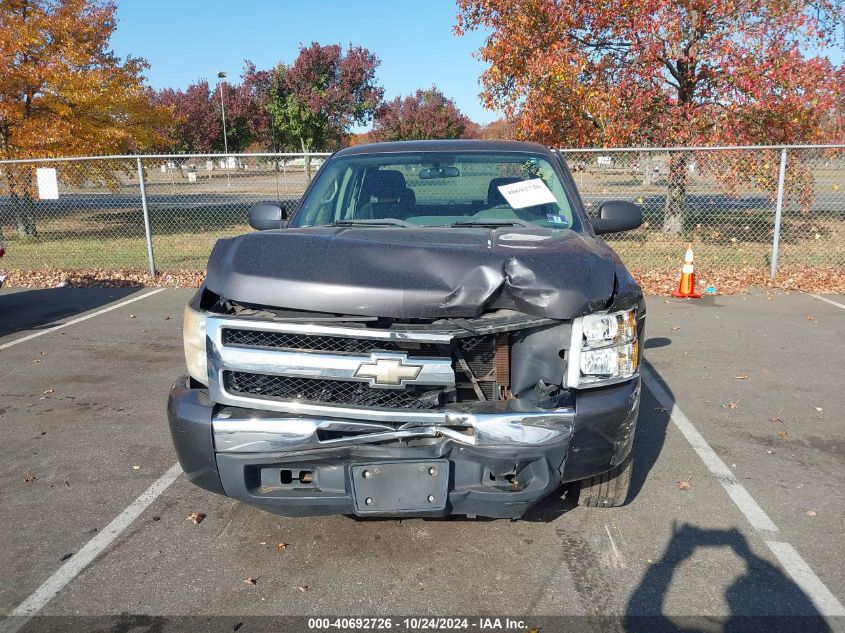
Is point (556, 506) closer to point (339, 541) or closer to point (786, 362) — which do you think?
point (339, 541)

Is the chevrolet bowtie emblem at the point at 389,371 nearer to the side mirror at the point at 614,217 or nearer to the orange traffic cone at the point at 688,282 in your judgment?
the side mirror at the point at 614,217

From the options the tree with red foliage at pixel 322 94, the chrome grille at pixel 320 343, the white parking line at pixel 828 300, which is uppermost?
the tree with red foliage at pixel 322 94

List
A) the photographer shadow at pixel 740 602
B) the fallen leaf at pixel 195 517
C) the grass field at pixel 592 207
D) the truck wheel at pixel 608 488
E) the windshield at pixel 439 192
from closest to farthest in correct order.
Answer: the photographer shadow at pixel 740 602, the truck wheel at pixel 608 488, the fallen leaf at pixel 195 517, the windshield at pixel 439 192, the grass field at pixel 592 207

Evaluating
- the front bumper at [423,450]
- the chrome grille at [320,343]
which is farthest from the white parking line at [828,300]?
the chrome grille at [320,343]

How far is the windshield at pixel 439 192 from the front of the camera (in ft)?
13.1

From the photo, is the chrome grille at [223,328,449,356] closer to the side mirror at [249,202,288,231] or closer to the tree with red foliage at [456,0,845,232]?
the side mirror at [249,202,288,231]

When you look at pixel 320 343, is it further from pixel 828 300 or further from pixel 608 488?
pixel 828 300

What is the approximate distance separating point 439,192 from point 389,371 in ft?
5.88

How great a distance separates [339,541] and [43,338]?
5.66 metres

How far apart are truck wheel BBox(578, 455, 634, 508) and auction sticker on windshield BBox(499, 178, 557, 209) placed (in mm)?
1590

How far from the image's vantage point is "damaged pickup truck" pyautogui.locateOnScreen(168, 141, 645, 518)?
8.96 ft

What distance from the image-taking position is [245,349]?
285cm

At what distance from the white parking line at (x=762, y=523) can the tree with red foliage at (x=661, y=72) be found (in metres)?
7.97

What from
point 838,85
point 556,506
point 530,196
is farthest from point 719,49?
point 556,506
